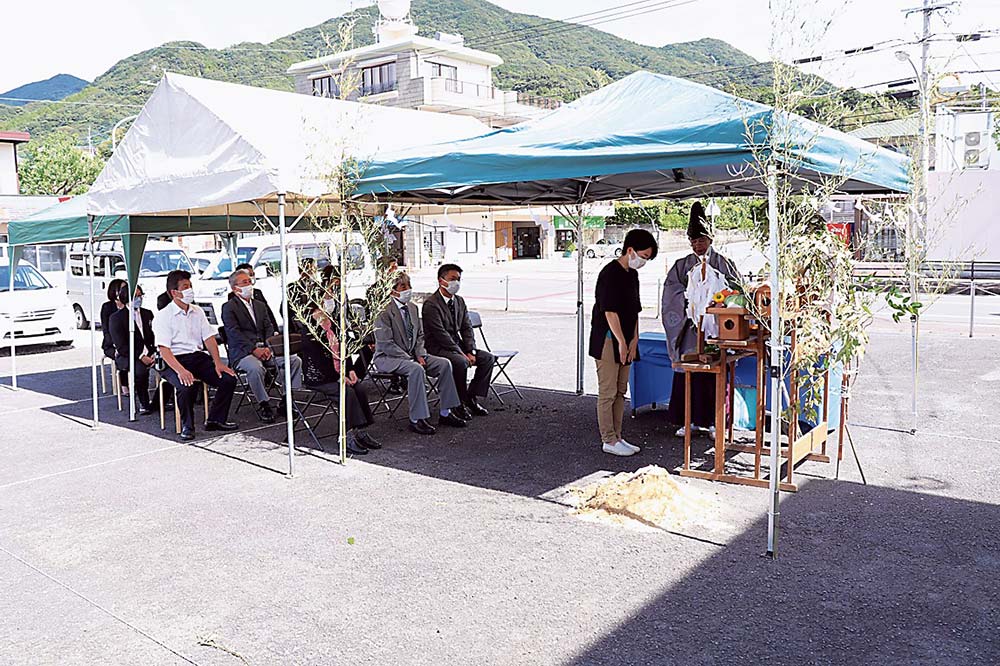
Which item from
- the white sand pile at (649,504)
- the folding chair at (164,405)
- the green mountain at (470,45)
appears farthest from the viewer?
the green mountain at (470,45)

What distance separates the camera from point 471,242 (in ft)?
155

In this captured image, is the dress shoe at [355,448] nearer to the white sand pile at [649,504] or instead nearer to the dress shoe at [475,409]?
the dress shoe at [475,409]

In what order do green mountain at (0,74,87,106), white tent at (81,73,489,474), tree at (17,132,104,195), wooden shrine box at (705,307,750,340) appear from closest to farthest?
wooden shrine box at (705,307,750,340) → white tent at (81,73,489,474) → tree at (17,132,104,195) → green mountain at (0,74,87,106)

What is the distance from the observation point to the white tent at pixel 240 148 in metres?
6.76

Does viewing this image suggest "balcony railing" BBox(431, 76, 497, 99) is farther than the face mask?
Yes

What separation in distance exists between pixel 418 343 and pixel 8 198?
26.0 meters

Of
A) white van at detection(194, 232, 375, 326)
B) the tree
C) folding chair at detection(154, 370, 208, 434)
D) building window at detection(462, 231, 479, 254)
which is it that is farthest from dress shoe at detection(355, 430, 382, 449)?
the tree

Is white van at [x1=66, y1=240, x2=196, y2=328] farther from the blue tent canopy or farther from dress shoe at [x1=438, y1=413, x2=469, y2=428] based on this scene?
the blue tent canopy

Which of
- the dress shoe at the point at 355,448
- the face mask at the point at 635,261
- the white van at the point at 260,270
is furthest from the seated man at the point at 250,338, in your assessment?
the white van at the point at 260,270

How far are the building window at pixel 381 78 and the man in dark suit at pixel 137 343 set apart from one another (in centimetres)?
4157

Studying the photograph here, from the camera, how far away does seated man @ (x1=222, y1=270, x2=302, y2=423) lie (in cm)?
858

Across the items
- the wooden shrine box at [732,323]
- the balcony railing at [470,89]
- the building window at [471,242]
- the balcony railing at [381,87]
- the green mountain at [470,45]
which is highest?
the green mountain at [470,45]

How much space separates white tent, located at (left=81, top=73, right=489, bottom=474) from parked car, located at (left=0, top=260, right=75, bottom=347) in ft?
21.9

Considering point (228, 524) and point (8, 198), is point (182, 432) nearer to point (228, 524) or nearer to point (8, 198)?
point (228, 524)
